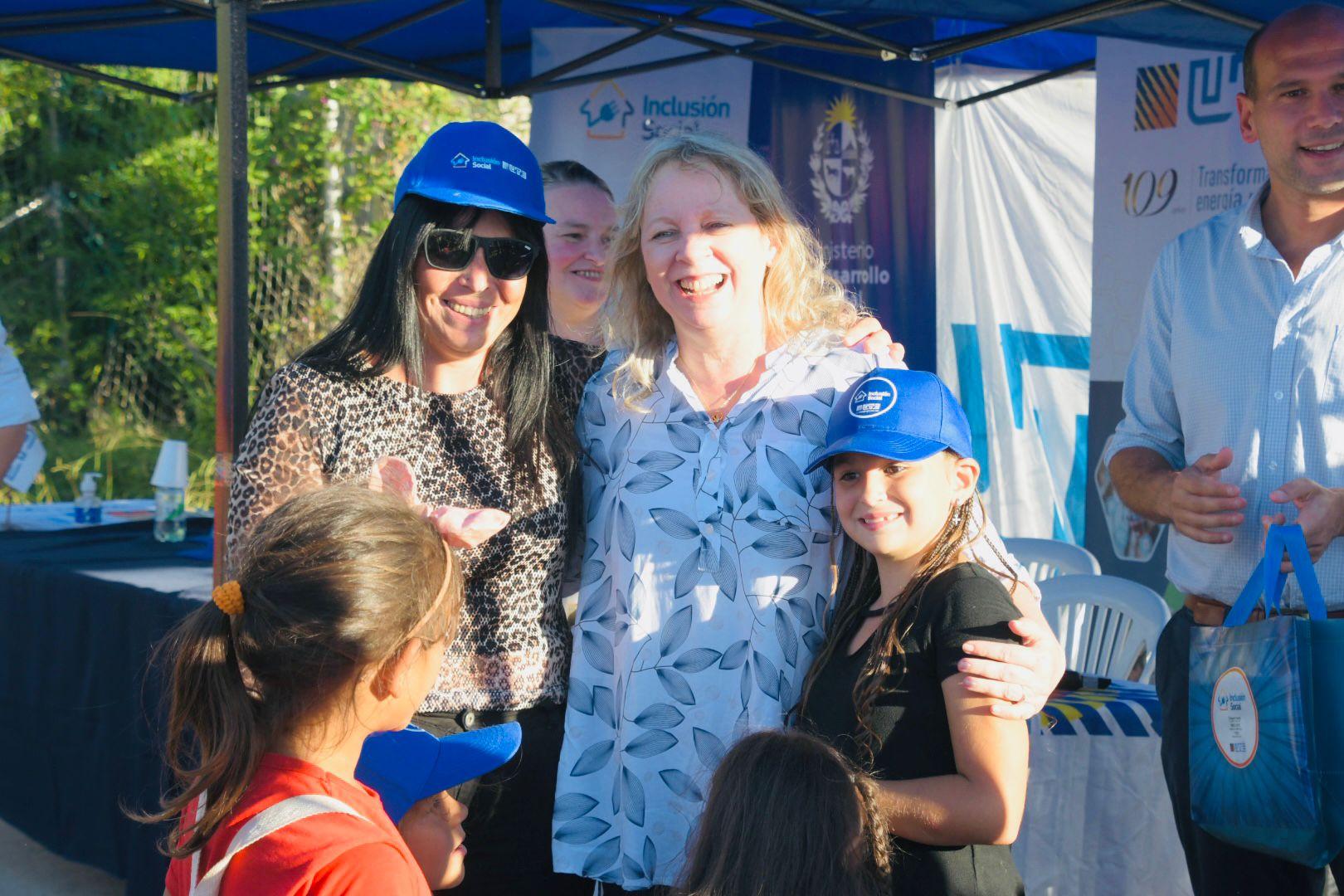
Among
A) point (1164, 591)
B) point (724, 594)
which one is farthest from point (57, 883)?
point (1164, 591)

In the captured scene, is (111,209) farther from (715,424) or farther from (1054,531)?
(715,424)

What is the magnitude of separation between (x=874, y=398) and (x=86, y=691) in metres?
3.00

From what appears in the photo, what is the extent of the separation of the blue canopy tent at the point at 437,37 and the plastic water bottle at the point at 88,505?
1.83m

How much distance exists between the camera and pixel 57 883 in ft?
13.7

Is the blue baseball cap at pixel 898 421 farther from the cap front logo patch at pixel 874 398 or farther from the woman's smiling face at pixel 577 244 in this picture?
the woman's smiling face at pixel 577 244

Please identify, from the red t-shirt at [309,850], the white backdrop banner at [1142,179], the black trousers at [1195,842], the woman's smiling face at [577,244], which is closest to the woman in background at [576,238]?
the woman's smiling face at [577,244]

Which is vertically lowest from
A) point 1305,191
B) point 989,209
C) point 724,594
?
point 724,594

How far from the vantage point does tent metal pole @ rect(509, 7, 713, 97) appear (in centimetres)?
516

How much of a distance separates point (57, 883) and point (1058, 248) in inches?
216

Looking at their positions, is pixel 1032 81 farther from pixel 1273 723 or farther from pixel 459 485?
pixel 459 485

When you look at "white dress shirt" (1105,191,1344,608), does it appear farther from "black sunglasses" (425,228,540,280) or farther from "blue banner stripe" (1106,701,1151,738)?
"black sunglasses" (425,228,540,280)

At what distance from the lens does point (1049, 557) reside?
197 inches

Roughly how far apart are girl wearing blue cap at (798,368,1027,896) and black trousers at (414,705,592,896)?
0.50 m

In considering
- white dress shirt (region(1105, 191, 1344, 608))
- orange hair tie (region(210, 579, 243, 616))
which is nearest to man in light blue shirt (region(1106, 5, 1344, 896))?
white dress shirt (region(1105, 191, 1344, 608))
